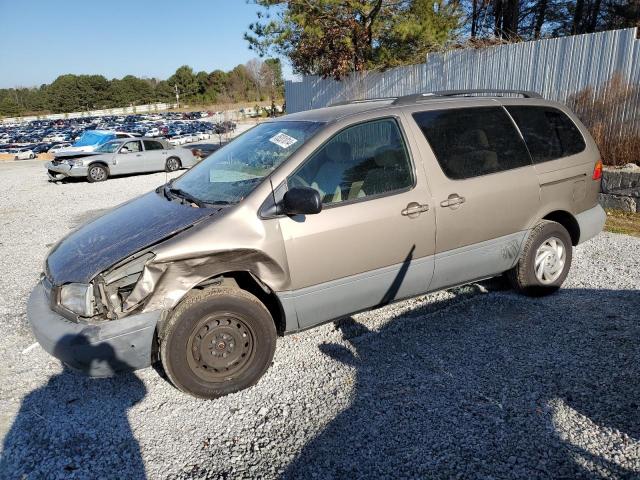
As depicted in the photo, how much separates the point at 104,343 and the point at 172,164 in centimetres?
1539

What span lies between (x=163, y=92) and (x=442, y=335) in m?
126

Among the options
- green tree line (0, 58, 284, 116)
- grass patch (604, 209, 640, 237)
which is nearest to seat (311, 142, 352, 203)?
grass patch (604, 209, 640, 237)

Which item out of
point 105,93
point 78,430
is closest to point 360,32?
point 78,430

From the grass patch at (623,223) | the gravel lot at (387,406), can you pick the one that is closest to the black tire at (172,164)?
the gravel lot at (387,406)

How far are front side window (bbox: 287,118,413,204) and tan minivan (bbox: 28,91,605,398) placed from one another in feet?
0.03

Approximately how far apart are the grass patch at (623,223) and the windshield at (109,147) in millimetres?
14528

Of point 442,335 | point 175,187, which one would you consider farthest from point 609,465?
point 175,187

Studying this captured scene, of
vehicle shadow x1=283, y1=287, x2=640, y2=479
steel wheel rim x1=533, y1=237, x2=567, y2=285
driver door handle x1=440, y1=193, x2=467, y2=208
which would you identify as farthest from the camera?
steel wheel rim x1=533, y1=237, x2=567, y2=285

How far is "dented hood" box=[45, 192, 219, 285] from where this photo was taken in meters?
2.83

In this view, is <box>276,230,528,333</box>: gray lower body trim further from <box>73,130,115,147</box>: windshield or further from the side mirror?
<box>73,130,115,147</box>: windshield

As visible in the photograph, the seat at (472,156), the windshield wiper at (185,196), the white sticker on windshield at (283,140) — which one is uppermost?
the white sticker on windshield at (283,140)

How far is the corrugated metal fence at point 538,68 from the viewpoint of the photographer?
7.61m

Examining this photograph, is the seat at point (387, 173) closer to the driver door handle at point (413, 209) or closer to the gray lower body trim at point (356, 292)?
the driver door handle at point (413, 209)

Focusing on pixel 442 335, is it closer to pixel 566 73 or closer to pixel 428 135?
pixel 428 135
